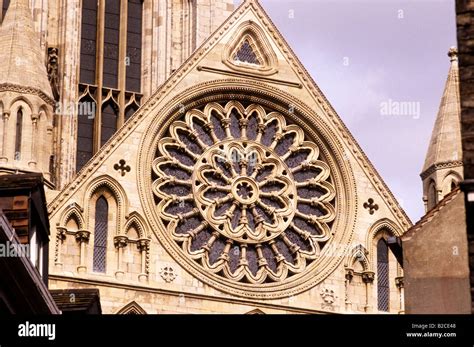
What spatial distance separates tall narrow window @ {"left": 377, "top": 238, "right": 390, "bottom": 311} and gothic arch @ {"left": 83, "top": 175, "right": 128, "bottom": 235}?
16.6ft

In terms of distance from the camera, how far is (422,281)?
2967 centimetres

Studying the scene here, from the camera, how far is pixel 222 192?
4091 centimetres

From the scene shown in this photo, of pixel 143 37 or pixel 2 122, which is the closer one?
pixel 2 122

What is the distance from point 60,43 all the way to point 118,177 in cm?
1090

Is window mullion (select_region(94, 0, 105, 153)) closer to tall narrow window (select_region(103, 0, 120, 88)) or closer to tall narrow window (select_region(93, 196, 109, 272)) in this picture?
tall narrow window (select_region(103, 0, 120, 88))

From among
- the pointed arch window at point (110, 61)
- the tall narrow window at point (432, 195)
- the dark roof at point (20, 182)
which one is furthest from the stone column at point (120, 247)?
the dark roof at point (20, 182)

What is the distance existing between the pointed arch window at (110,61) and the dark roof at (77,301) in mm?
18135

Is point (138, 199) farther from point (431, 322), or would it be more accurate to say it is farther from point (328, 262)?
point (431, 322)

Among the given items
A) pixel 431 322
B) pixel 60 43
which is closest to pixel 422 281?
pixel 431 322

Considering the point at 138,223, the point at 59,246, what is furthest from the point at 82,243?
the point at 138,223

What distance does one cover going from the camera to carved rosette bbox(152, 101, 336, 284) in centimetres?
4025

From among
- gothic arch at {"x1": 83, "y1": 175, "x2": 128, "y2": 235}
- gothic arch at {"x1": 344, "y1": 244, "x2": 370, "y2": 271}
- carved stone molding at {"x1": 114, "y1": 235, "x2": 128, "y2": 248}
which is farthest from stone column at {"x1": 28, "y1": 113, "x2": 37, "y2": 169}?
gothic arch at {"x1": 344, "y1": 244, "x2": 370, "y2": 271}

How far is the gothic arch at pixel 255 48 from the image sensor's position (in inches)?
1657

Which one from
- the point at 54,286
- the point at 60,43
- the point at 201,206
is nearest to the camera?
the point at 54,286
